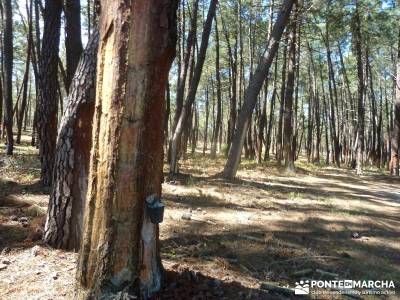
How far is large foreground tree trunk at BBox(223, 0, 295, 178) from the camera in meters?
10.8

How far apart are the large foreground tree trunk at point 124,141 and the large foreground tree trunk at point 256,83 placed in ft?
26.8

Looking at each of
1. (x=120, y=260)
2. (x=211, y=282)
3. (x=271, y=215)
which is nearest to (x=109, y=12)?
(x=120, y=260)

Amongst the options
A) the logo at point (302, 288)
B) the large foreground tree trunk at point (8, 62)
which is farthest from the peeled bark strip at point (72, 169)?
the large foreground tree trunk at point (8, 62)

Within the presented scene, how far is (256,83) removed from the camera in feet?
35.5

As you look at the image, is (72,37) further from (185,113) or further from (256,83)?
(256,83)

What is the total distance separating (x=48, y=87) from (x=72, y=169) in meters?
3.79

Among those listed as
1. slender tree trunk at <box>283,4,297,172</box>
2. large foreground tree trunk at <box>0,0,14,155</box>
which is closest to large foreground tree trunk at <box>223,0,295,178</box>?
slender tree trunk at <box>283,4,297,172</box>

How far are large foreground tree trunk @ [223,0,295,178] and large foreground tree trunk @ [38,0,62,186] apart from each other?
5.32 meters

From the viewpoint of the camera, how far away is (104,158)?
2797mm

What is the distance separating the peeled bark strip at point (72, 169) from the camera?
421 cm

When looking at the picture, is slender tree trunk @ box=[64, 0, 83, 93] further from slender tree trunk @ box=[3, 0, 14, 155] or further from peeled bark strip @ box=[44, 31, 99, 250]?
slender tree trunk @ box=[3, 0, 14, 155]

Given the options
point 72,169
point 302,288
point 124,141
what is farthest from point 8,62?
point 302,288

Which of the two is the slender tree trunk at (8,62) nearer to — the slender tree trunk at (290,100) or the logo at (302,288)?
the slender tree trunk at (290,100)

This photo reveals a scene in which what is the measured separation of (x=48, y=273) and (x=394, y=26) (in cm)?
2158
